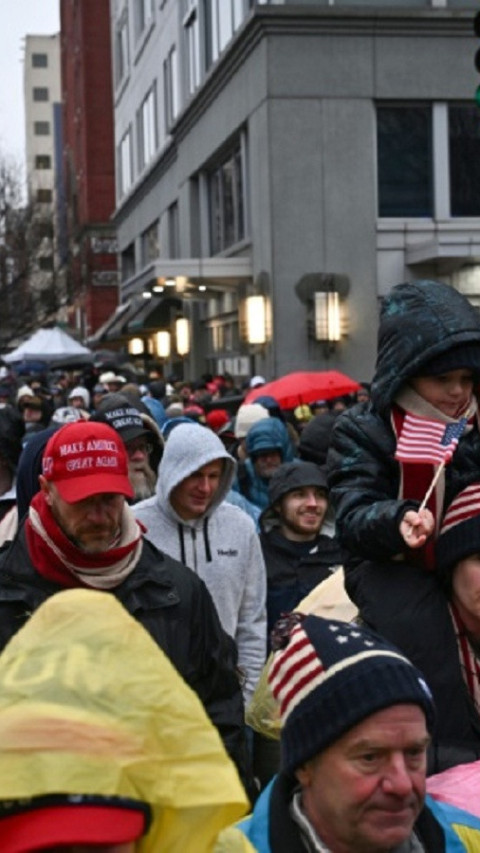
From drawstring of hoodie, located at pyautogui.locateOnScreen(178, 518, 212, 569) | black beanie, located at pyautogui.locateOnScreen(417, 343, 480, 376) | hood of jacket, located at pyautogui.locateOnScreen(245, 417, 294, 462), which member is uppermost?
black beanie, located at pyautogui.locateOnScreen(417, 343, 480, 376)

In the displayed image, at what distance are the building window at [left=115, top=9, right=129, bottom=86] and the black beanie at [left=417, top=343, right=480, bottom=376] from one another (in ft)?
153

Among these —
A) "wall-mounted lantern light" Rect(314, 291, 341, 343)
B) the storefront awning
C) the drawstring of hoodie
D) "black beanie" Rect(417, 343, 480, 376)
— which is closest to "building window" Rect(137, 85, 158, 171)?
the storefront awning

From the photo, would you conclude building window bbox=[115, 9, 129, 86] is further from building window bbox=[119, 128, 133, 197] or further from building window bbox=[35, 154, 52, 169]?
building window bbox=[35, 154, 52, 169]

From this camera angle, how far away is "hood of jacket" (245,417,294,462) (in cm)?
902

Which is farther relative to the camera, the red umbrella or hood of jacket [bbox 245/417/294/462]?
the red umbrella

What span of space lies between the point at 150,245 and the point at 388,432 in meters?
40.9

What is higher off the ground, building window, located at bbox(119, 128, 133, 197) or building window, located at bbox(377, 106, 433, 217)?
building window, located at bbox(119, 128, 133, 197)

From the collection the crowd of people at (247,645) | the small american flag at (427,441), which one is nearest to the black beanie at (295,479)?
the crowd of people at (247,645)

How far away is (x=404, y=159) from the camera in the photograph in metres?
25.5

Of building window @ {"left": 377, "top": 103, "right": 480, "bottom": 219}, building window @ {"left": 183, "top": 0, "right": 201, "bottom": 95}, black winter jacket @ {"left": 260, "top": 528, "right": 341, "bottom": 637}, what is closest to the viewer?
black winter jacket @ {"left": 260, "top": 528, "right": 341, "bottom": 637}

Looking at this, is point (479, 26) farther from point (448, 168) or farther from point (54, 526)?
point (448, 168)

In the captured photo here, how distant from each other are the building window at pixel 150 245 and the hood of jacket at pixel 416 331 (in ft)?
124

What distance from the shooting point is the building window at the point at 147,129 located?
41.6 m

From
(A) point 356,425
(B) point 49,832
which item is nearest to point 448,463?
(A) point 356,425
